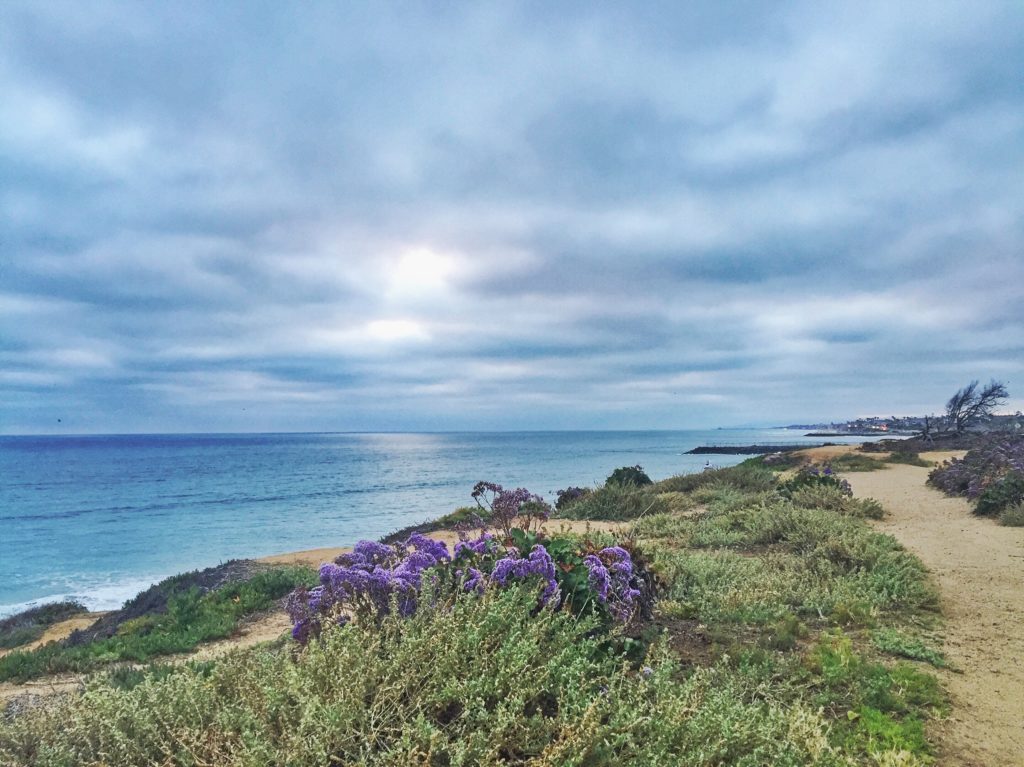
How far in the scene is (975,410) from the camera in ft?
158

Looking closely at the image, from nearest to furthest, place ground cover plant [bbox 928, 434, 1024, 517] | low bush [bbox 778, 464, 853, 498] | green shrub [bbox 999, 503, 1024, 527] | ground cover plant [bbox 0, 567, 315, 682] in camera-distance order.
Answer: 1. ground cover plant [bbox 0, 567, 315, 682]
2. green shrub [bbox 999, 503, 1024, 527]
3. ground cover plant [bbox 928, 434, 1024, 517]
4. low bush [bbox 778, 464, 853, 498]

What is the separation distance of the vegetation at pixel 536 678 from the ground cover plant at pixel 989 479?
22.0 feet

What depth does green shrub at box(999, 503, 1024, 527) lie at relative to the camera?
11046 mm

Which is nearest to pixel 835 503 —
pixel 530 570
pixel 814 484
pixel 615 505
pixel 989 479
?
pixel 814 484

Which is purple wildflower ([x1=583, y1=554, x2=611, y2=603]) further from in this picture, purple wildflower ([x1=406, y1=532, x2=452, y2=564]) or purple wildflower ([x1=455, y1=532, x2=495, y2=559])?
purple wildflower ([x1=406, y1=532, x2=452, y2=564])

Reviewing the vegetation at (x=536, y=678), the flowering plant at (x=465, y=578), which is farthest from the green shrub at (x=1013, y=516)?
the flowering plant at (x=465, y=578)

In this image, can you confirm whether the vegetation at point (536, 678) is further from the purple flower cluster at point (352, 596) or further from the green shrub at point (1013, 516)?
the green shrub at point (1013, 516)

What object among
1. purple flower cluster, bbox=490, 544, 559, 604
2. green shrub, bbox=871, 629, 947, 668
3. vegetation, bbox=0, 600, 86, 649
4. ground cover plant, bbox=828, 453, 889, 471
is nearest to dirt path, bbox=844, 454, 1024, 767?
green shrub, bbox=871, 629, 947, 668

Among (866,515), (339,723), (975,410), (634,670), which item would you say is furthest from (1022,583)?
(975,410)

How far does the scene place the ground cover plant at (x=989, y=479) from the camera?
12.1 metres

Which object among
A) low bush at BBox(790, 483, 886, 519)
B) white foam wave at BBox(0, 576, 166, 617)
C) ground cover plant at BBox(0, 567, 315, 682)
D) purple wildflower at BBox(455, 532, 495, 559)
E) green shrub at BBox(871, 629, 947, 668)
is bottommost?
white foam wave at BBox(0, 576, 166, 617)

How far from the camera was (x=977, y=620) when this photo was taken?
6309 mm

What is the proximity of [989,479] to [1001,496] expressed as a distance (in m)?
1.94

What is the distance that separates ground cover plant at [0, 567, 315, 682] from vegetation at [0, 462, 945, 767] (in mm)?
2537
